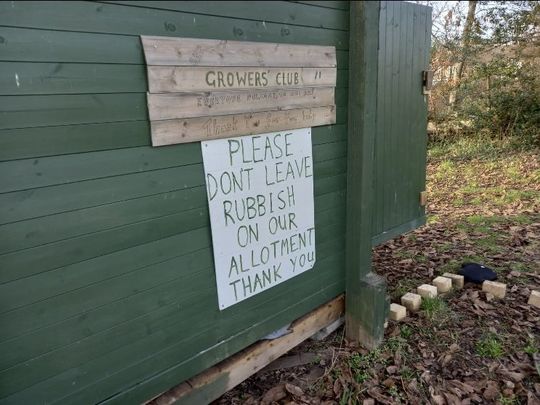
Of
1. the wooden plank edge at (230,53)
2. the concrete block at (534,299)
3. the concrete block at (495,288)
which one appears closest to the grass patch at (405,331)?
the concrete block at (495,288)

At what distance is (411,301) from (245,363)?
144 cm

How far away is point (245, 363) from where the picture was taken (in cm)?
247

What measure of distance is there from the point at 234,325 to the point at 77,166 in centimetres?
117

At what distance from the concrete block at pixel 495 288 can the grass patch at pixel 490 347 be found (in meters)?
0.61

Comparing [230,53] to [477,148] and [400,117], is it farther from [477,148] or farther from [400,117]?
[477,148]

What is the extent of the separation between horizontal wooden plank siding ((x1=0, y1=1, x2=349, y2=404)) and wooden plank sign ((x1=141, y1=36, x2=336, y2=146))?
34mm

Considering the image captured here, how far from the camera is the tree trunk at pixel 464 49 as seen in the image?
1005 cm

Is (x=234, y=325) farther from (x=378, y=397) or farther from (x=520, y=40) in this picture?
(x=520, y=40)

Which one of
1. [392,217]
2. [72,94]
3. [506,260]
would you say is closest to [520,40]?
[506,260]

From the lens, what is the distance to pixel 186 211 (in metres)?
1.98

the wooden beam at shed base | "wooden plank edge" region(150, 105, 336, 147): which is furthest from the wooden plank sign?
the wooden beam at shed base

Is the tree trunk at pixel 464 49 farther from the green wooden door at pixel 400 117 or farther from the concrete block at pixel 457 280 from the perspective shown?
the concrete block at pixel 457 280

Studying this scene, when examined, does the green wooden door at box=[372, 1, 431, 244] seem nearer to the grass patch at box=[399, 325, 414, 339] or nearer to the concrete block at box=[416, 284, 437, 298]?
the concrete block at box=[416, 284, 437, 298]

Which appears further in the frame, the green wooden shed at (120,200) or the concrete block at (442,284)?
the concrete block at (442,284)
